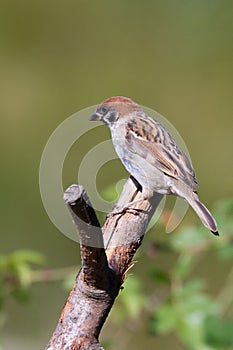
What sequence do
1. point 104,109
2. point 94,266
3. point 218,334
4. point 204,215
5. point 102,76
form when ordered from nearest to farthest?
point 94,266 → point 204,215 → point 104,109 → point 218,334 → point 102,76

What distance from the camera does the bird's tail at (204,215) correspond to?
1.26 meters

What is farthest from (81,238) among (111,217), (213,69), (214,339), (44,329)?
(213,69)

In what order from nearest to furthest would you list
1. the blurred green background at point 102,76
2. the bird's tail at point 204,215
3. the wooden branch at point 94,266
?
the wooden branch at point 94,266 → the bird's tail at point 204,215 → the blurred green background at point 102,76

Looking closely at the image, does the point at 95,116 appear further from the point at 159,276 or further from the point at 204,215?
the point at 159,276

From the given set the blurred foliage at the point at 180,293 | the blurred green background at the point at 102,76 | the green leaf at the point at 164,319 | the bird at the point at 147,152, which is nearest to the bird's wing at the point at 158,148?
the bird at the point at 147,152

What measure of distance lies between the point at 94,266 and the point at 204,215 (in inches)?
9.1

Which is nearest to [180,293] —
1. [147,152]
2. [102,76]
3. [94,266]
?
[147,152]

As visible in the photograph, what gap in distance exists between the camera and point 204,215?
50.9 inches

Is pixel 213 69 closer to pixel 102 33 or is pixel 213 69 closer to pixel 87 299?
pixel 102 33

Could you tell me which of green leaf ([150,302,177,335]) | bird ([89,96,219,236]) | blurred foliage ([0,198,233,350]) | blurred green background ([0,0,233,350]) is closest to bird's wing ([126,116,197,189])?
bird ([89,96,219,236])

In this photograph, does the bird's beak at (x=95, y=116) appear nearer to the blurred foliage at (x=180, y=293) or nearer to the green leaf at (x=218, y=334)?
the blurred foliage at (x=180, y=293)

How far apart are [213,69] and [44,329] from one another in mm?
1640

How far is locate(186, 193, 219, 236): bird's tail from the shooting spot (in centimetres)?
126

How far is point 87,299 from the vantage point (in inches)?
46.6
